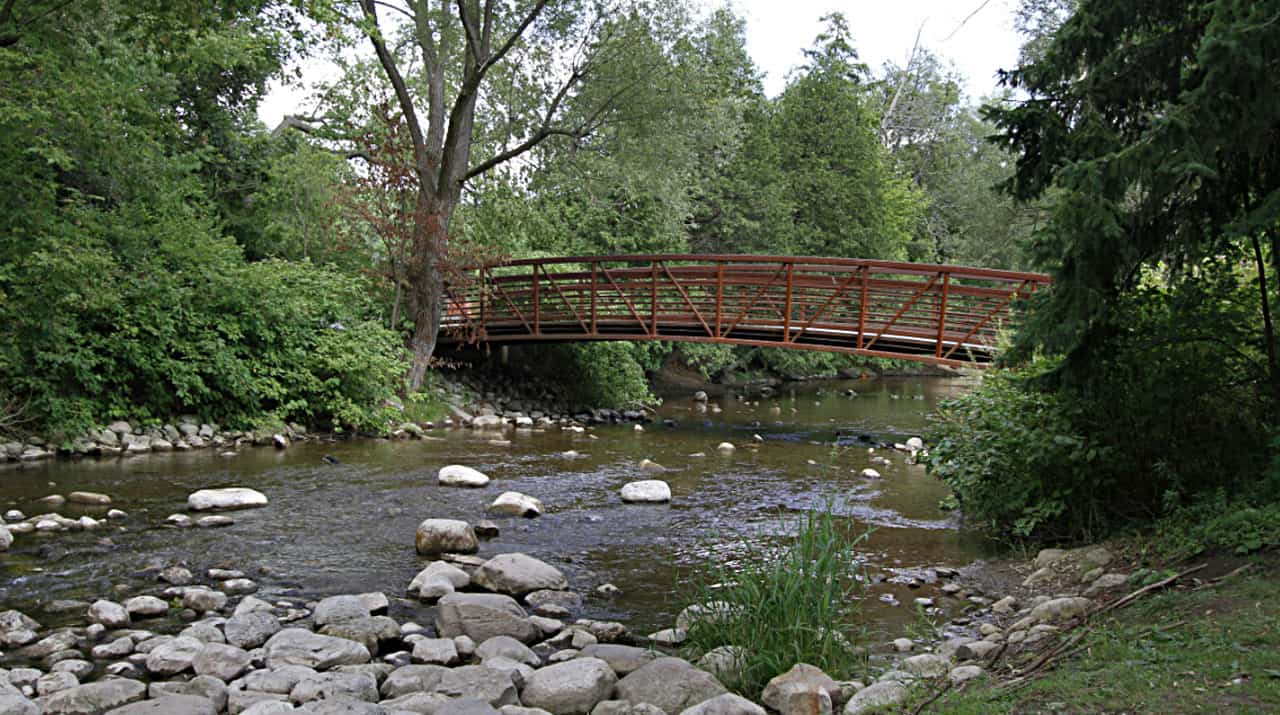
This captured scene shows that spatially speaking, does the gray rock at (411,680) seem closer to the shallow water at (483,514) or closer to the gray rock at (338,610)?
the gray rock at (338,610)

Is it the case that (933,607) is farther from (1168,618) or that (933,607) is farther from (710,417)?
(710,417)

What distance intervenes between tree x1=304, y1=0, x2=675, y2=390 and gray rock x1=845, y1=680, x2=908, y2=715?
442 inches

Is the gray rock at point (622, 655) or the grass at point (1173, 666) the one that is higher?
the grass at point (1173, 666)

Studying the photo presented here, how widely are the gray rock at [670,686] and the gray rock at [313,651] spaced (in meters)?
1.28

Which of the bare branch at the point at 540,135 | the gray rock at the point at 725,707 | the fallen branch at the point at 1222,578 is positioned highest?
the bare branch at the point at 540,135

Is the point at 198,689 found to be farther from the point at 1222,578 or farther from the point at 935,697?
the point at 1222,578

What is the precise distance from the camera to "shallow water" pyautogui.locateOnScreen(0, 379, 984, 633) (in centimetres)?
529

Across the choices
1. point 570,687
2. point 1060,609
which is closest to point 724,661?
point 570,687

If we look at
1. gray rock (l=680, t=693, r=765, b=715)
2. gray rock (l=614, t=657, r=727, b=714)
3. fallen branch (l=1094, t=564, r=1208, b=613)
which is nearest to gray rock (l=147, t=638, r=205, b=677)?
gray rock (l=614, t=657, r=727, b=714)

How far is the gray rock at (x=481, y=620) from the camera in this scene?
441 centimetres

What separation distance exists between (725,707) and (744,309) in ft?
37.7

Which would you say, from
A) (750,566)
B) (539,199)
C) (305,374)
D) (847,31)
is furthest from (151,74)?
(847,31)

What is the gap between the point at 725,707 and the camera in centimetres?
325

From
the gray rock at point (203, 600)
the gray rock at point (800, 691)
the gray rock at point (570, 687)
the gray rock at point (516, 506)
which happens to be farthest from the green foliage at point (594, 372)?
the gray rock at point (800, 691)
